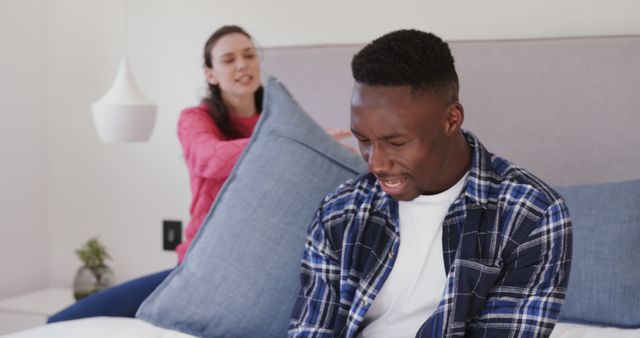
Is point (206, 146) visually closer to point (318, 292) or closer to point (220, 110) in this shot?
point (220, 110)

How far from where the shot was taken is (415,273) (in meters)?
1.20

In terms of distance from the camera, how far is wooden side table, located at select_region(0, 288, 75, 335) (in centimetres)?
250

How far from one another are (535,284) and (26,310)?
1.93 meters

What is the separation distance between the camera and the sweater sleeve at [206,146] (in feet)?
6.33

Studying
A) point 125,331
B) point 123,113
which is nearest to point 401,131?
point 125,331

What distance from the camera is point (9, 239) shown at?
2711mm

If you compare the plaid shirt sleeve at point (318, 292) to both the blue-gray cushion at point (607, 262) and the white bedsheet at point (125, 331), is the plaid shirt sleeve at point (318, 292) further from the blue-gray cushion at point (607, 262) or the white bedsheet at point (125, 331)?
the blue-gray cushion at point (607, 262)

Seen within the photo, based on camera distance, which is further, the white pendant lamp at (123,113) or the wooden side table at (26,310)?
the wooden side table at (26,310)

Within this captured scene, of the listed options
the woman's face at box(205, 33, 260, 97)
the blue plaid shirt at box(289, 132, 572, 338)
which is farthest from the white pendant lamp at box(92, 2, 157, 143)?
the blue plaid shirt at box(289, 132, 572, 338)

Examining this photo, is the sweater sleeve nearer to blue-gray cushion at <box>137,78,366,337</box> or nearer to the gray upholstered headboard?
blue-gray cushion at <box>137,78,366,337</box>

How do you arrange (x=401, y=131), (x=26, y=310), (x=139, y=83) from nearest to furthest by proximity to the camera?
(x=401, y=131), (x=26, y=310), (x=139, y=83)

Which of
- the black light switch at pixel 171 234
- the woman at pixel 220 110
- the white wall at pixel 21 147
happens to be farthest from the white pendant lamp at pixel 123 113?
the white wall at pixel 21 147

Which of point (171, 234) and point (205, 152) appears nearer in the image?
point (205, 152)

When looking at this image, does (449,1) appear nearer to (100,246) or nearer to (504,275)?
(504,275)
